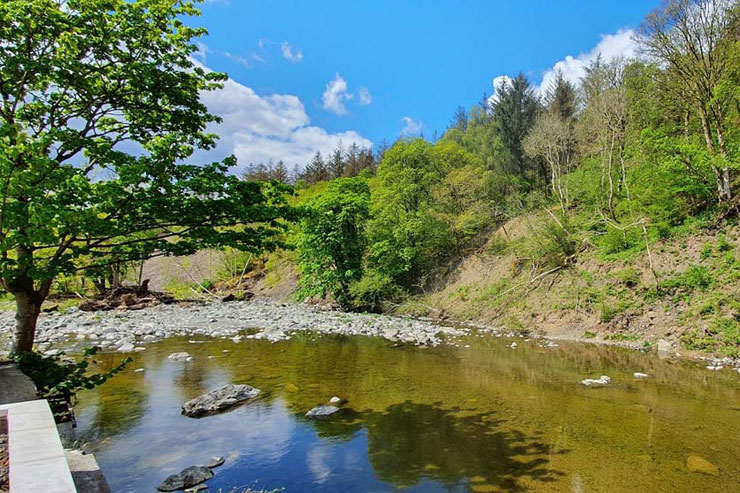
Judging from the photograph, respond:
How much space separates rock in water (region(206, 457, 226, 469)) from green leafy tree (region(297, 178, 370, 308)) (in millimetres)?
21646

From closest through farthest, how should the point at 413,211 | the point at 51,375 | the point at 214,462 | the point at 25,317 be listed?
the point at 214,462, the point at 51,375, the point at 25,317, the point at 413,211

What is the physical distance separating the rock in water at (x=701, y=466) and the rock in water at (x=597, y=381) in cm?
375

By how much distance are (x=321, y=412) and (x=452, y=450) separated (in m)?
2.80

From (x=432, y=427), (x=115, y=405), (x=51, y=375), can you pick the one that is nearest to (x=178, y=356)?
(x=115, y=405)

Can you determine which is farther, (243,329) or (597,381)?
(243,329)

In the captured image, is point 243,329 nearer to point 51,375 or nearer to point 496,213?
point 51,375

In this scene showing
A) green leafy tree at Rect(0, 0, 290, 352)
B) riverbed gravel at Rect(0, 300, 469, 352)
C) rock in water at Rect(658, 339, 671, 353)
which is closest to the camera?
green leafy tree at Rect(0, 0, 290, 352)

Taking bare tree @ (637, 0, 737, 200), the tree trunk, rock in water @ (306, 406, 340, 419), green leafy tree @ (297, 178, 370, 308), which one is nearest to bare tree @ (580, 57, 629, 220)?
bare tree @ (637, 0, 737, 200)

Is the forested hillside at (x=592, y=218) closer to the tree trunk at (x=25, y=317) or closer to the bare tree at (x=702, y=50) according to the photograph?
the bare tree at (x=702, y=50)

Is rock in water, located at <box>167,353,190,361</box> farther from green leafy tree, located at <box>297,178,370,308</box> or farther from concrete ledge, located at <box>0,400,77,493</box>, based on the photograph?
green leafy tree, located at <box>297,178,370,308</box>

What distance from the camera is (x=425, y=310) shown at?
2491cm

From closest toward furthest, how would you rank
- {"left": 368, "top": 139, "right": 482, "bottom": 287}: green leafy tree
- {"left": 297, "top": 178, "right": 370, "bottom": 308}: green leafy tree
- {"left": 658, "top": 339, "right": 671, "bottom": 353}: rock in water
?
{"left": 658, "top": 339, "right": 671, "bottom": 353}: rock in water
{"left": 368, "top": 139, "right": 482, "bottom": 287}: green leafy tree
{"left": 297, "top": 178, "right": 370, "bottom": 308}: green leafy tree

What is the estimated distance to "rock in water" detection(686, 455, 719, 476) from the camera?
5301 mm

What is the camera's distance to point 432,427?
7074 mm
